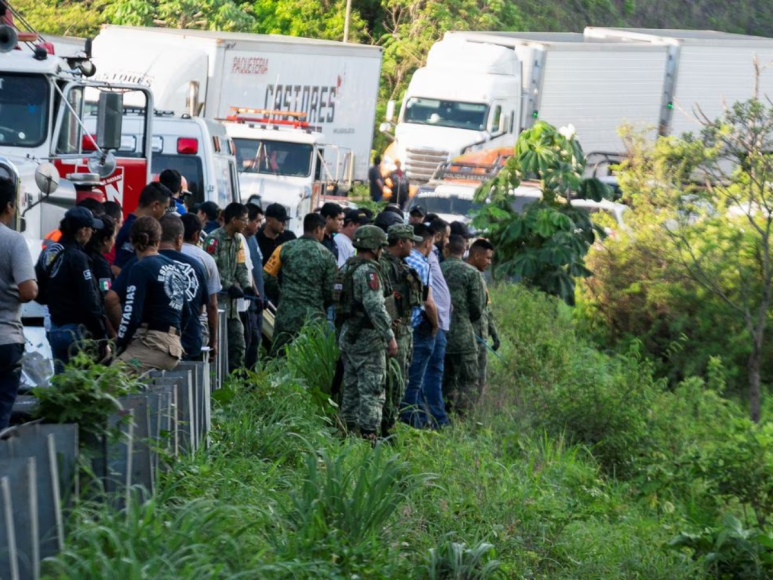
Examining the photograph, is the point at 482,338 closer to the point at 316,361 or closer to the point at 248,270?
the point at 316,361

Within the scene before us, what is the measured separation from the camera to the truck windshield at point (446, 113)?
31.9m

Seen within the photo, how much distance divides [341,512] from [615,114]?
107 ft

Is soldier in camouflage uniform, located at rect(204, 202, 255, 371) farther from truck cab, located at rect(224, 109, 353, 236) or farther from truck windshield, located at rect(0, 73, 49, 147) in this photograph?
truck cab, located at rect(224, 109, 353, 236)

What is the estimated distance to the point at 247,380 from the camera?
941 cm

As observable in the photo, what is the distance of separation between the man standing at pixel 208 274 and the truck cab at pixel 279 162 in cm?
1139

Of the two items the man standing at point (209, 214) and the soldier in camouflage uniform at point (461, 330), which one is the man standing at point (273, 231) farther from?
the soldier in camouflage uniform at point (461, 330)

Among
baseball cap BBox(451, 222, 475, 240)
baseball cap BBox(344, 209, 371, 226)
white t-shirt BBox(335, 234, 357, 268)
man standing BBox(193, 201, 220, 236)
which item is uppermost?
baseball cap BBox(451, 222, 475, 240)

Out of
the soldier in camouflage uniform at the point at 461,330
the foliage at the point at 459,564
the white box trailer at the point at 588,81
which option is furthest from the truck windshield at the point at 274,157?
the foliage at the point at 459,564

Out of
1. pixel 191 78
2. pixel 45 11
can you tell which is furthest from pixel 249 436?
pixel 45 11

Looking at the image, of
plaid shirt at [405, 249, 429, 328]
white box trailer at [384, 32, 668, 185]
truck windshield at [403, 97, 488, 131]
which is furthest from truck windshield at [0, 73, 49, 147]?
truck windshield at [403, 97, 488, 131]

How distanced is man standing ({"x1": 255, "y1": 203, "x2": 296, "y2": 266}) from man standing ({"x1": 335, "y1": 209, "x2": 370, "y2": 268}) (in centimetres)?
50

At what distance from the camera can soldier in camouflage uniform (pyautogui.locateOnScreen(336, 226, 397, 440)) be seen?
908 centimetres

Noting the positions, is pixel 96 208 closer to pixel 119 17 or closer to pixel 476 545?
pixel 476 545

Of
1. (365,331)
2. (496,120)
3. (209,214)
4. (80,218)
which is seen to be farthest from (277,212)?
(496,120)
